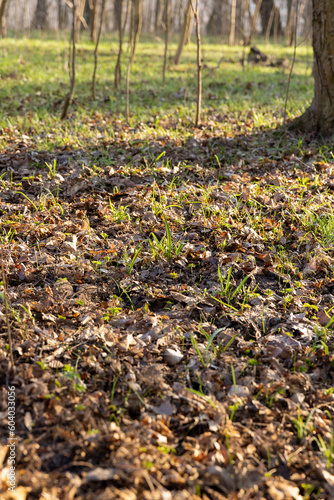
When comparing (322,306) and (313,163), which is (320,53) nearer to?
(313,163)

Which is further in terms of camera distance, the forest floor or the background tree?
the background tree

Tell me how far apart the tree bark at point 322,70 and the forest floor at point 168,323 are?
0.80 m

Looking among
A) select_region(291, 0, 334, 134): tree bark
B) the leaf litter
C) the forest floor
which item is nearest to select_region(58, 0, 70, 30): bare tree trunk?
the forest floor

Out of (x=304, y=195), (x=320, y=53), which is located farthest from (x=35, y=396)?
(x=320, y=53)

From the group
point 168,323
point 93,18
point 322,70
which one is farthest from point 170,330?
point 93,18

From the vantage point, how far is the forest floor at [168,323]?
1.78 metres

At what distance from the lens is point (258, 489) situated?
5.63 feet

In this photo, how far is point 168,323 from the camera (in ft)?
8.87

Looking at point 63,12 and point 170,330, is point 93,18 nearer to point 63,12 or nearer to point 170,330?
point 63,12

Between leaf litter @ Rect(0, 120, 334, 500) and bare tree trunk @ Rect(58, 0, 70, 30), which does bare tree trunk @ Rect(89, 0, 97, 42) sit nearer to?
bare tree trunk @ Rect(58, 0, 70, 30)

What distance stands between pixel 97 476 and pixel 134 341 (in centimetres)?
93

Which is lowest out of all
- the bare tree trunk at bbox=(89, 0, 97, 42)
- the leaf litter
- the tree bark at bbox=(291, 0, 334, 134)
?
the leaf litter

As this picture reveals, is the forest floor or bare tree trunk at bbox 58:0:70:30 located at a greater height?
bare tree trunk at bbox 58:0:70:30

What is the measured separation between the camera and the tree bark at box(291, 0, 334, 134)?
16.4 ft
